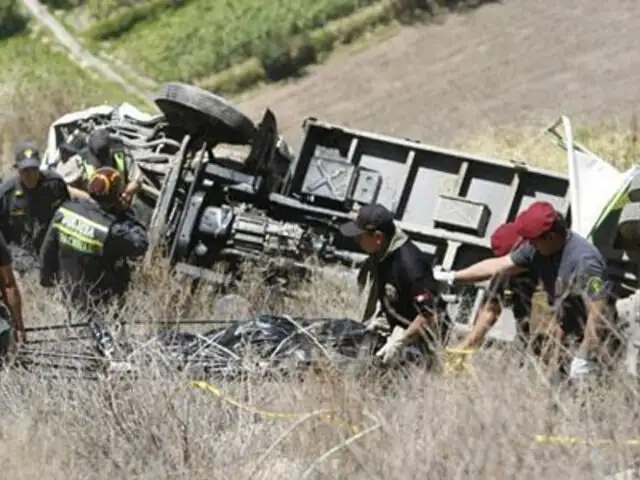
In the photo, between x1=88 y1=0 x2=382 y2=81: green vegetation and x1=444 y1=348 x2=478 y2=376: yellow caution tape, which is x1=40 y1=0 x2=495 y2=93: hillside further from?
x1=444 y1=348 x2=478 y2=376: yellow caution tape

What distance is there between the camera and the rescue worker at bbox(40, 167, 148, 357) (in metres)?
8.87

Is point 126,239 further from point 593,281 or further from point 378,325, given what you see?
point 593,281

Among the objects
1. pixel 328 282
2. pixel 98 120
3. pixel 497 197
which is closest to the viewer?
pixel 328 282

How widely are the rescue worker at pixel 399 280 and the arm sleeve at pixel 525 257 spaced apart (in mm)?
434

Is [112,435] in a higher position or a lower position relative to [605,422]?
lower

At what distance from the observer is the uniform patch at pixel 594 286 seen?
6.59 m

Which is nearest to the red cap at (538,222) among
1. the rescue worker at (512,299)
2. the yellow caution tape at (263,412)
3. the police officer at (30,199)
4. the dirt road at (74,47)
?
the rescue worker at (512,299)

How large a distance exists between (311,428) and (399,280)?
4.45 ft

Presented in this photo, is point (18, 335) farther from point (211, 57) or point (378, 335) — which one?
point (211, 57)

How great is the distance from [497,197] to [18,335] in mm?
5047

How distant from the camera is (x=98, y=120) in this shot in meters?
13.5

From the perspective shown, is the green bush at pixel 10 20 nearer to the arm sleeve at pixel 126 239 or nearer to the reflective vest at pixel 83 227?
the reflective vest at pixel 83 227

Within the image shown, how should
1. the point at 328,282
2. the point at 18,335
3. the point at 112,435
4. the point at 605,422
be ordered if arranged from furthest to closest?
the point at 328,282 < the point at 18,335 < the point at 112,435 < the point at 605,422

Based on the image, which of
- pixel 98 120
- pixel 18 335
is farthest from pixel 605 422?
pixel 98 120
